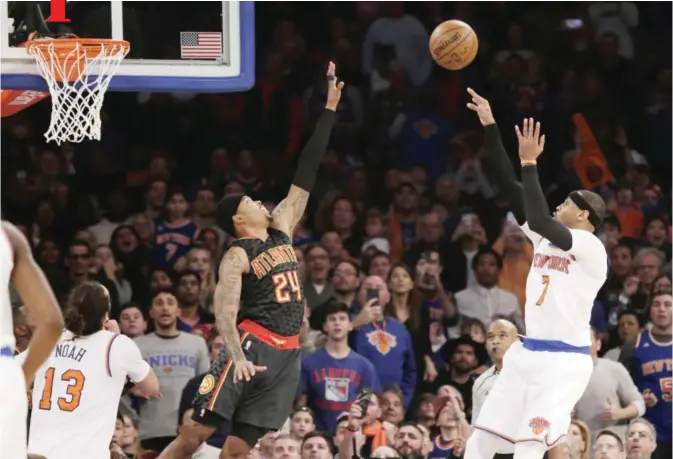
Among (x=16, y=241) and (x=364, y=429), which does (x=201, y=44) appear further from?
(x=16, y=241)

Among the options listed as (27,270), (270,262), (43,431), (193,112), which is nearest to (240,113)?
(193,112)

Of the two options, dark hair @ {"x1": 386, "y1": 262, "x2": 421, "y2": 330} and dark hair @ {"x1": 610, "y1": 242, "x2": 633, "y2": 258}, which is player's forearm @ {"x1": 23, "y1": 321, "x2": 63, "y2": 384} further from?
dark hair @ {"x1": 610, "y1": 242, "x2": 633, "y2": 258}

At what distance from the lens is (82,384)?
8.82 meters

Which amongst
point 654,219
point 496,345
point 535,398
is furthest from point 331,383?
point 654,219

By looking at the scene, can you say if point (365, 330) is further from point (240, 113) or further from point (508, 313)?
point (240, 113)

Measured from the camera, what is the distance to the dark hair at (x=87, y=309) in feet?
28.6

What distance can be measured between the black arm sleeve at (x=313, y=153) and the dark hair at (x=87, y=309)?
68.8 inches

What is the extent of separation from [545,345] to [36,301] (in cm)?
327

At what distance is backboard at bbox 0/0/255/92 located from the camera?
9852 millimetres

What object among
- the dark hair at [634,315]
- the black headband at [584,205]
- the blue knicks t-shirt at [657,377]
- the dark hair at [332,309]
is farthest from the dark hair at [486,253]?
the black headband at [584,205]

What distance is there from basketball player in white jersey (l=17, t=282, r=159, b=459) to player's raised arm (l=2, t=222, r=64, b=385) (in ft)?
6.45

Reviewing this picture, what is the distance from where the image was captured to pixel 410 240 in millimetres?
14625

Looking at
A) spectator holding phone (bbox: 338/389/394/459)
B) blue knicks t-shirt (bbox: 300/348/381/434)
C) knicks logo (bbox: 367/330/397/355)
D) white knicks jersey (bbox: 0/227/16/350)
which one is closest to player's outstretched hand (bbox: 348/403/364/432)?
spectator holding phone (bbox: 338/389/394/459)

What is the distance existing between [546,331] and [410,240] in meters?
5.93
